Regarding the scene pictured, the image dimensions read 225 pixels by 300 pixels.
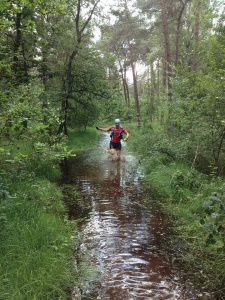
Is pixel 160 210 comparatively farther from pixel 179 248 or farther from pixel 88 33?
pixel 88 33

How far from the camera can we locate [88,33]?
13.5 metres

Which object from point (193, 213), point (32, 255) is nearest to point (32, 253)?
point (32, 255)

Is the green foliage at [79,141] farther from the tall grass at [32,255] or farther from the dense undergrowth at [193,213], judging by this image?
the tall grass at [32,255]

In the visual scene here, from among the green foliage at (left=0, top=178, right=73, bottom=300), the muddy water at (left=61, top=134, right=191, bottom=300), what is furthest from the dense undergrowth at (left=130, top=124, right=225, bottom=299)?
the green foliage at (left=0, top=178, right=73, bottom=300)

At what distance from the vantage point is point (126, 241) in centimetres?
489

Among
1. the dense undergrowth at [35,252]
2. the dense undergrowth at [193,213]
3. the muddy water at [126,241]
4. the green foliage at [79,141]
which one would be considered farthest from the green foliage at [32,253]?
the green foliage at [79,141]

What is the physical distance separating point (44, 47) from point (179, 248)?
990 cm

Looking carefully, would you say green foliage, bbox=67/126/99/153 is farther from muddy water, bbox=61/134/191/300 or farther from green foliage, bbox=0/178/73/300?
green foliage, bbox=0/178/73/300

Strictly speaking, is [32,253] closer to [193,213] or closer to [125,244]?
[125,244]

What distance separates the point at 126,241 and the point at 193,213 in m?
1.90

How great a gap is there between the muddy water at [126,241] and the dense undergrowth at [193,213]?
12.5 inches

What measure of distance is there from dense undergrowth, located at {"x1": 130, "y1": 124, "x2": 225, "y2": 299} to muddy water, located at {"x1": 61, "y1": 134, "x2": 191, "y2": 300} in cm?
32

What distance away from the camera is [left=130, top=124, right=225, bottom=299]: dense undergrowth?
3699mm

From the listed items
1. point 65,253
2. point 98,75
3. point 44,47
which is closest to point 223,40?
point 98,75
